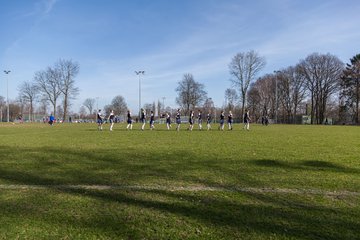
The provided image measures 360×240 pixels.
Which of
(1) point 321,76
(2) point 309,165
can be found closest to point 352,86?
(1) point 321,76

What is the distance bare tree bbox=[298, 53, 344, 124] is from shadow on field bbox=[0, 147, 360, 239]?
77.7 m

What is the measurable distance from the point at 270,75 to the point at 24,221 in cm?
9811

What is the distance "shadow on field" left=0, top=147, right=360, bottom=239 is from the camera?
4801mm

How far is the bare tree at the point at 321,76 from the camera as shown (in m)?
80.7

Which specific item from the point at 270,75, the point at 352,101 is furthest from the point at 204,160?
the point at 270,75

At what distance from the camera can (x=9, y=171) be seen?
905 cm

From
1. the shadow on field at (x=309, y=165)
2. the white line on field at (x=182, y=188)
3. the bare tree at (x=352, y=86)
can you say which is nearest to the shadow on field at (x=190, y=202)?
the shadow on field at (x=309, y=165)

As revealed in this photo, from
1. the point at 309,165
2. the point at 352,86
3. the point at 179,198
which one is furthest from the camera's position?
the point at 352,86

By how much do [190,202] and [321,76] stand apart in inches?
3315

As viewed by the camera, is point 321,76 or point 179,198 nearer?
point 179,198

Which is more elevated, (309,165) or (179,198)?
(309,165)

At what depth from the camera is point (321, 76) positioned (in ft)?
270

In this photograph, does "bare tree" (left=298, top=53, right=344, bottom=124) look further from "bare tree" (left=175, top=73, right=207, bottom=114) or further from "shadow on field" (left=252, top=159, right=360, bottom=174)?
"shadow on field" (left=252, top=159, right=360, bottom=174)

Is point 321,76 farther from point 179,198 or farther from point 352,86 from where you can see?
point 179,198
